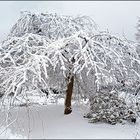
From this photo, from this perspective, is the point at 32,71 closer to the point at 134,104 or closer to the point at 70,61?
the point at 70,61

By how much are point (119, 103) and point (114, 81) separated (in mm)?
659

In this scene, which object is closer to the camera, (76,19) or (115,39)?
(115,39)

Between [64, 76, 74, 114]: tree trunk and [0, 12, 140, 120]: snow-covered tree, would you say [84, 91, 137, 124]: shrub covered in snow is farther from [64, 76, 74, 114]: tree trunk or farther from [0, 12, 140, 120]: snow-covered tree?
[64, 76, 74, 114]: tree trunk

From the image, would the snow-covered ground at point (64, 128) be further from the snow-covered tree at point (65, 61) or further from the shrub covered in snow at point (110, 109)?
the snow-covered tree at point (65, 61)

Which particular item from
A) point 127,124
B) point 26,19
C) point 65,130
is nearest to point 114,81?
point 127,124

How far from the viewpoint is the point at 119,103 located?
1006 cm

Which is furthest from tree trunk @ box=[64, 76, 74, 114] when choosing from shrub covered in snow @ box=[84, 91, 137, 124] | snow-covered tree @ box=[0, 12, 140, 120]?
shrub covered in snow @ box=[84, 91, 137, 124]

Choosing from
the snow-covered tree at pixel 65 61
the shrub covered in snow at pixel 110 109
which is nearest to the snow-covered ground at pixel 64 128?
the shrub covered in snow at pixel 110 109

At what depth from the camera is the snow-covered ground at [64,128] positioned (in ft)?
28.5

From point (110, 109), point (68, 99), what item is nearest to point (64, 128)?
point (110, 109)

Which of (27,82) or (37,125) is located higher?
(27,82)

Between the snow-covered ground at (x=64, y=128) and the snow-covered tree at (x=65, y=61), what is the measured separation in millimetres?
652

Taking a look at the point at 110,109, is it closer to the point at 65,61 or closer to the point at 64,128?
the point at 64,128

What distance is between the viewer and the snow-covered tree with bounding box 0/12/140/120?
8734 mm
